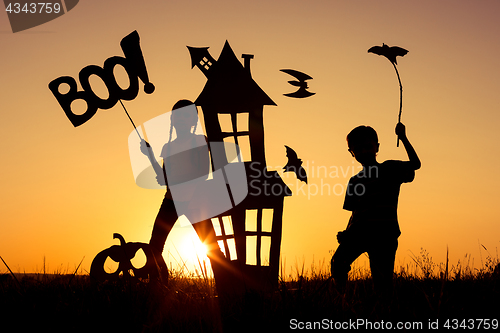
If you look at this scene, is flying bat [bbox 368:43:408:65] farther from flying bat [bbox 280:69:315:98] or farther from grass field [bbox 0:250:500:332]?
grass field [bbox 0:250:500:332]

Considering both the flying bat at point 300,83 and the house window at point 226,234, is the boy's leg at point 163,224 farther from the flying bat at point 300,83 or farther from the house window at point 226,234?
the flying bat at point 300,83

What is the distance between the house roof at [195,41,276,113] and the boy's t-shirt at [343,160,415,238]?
1.66 meters

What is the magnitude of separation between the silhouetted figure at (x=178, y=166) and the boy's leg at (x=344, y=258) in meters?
1.78

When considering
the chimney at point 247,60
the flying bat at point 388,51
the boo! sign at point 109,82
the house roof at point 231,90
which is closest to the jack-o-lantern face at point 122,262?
the boo! sign at point 109,82

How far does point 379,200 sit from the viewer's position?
3.60 m

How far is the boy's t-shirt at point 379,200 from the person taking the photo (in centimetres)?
355

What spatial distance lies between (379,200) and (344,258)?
23.9 inches

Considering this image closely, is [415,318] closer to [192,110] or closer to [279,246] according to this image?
[279,246]

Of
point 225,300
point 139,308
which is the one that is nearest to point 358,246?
point 225,300

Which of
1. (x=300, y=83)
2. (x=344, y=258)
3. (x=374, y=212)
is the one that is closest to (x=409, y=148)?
(x=374, y=212)

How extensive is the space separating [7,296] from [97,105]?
2.35 metres

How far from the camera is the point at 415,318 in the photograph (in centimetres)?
238

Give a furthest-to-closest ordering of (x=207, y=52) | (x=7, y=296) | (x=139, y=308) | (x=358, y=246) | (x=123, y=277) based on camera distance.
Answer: (x=207, y=52) < (x=123, y=277) < (x=358, y=246) < (x=7, y=296) < (x=139, y=308)

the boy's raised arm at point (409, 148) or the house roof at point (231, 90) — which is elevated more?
the house roof at point (231, 90)
